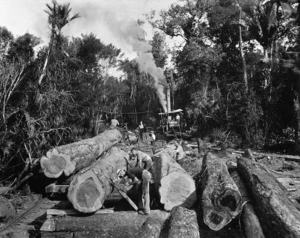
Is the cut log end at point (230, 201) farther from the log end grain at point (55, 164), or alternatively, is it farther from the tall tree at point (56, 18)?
the tall tree at point (56, 18)

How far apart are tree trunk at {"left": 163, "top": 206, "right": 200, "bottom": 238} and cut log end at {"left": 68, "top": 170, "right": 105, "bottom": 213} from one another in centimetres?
149

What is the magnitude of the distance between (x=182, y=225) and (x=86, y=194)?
80.0 inches

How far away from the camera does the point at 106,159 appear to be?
838 cm

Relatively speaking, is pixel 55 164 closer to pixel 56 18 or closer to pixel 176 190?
pixel 176 190

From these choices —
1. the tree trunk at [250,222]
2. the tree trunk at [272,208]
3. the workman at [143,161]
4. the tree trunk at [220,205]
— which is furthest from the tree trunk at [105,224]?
the workman at [143,161]

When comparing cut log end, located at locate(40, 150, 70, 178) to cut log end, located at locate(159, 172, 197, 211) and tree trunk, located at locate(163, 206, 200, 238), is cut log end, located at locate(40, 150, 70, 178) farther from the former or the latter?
tree trunk, located at locate(163, 206, 200, 238)

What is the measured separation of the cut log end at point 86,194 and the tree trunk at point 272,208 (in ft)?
8.74

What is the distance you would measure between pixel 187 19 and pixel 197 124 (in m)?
13.6

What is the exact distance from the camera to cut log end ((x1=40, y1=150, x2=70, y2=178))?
8227mm

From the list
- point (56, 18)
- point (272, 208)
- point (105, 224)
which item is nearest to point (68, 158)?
point (105, 224)

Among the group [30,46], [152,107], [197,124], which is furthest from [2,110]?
[152,107]

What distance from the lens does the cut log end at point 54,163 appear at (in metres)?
8.23

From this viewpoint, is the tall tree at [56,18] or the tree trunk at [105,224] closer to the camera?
the tree trunk at [105,224]

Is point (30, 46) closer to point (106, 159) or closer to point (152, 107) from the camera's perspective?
point (106, 159)
